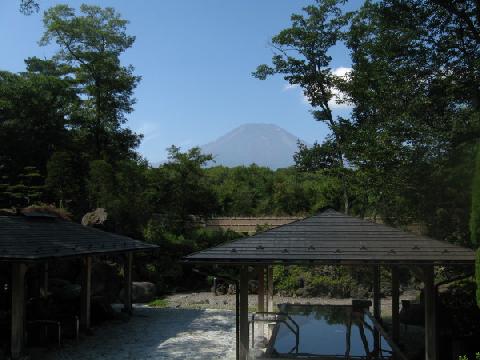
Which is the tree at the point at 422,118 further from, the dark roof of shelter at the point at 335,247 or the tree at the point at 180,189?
the tree at the point at 180,189

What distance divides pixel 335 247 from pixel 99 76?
63.1ft

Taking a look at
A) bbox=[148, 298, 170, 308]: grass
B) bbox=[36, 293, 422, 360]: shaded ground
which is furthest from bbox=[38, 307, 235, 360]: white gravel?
bbox=[148, 298, 170, 308]: grass

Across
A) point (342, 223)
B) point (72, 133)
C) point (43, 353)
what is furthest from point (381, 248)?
point (72, 133)

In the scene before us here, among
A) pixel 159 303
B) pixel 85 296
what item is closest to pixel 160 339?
pixel 85 296

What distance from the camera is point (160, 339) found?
12.6 m

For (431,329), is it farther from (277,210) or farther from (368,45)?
(277,210)

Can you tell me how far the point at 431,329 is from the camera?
8445 millimetres

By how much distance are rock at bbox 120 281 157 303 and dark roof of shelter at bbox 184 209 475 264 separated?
36.5 ft

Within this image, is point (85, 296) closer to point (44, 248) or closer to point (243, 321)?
point (44, 248)

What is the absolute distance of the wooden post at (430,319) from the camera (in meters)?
8.39

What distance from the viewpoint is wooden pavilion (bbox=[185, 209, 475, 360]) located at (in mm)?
8273

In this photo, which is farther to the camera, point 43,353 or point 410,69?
point 410,69

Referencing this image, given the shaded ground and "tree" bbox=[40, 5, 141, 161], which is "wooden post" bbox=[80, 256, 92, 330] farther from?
"tree" bbox=[40, 5, 141, 161]

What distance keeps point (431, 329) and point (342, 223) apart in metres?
2.49
